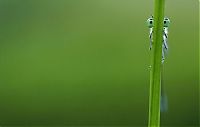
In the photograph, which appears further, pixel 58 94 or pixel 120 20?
pixel 58 94

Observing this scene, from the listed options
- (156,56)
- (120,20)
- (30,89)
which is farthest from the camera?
(30,89)

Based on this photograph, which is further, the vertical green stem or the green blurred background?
the green blurred background

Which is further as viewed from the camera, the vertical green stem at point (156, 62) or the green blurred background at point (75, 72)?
the green blurred background at point (75, 72)

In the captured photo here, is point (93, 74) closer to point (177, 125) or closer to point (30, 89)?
point (30, 89)

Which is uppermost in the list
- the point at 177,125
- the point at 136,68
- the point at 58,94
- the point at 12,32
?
the point at 12,32

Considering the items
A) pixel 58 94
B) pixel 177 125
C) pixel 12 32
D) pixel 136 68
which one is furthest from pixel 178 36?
pixel 12 32

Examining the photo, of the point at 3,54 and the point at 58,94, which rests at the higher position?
the point at 3,54

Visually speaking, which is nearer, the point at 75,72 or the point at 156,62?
the point at 156,62

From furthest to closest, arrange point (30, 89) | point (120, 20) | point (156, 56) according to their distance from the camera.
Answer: point (30, 89), point (120, 20), point (156, 56)
